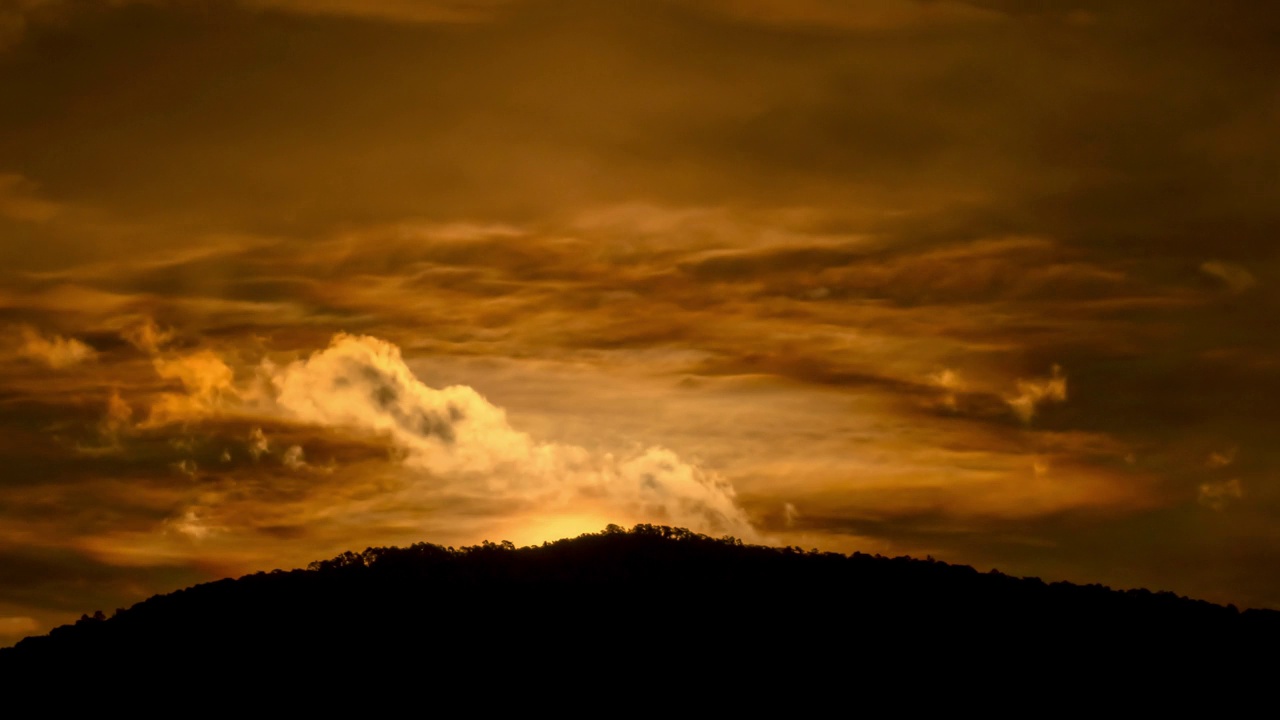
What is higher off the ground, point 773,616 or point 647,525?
point 647,525

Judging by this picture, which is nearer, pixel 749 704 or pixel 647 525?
pixel 749 704

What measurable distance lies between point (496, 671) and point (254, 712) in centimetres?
715

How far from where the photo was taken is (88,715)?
142 ft

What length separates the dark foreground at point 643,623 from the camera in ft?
142

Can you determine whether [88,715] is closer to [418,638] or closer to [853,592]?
[418,638]

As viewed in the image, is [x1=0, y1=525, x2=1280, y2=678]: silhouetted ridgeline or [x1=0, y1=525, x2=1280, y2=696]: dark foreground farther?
[x1=0, y1=525, x2=1280, y2=678]: silhouetted ridgeline

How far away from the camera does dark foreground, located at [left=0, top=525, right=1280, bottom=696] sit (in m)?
43.4

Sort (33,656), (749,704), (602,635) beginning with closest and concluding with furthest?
(749,704)
(602,635)
(33,656)

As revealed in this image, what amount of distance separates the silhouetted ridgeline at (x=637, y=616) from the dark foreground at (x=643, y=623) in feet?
0.22

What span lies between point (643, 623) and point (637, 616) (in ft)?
1.31

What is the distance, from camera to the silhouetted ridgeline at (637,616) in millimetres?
43875

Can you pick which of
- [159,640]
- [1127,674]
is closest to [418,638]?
[159,640]

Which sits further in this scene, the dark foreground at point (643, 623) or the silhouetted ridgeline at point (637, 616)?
the silhouetted ridgeline at point (637, 616)

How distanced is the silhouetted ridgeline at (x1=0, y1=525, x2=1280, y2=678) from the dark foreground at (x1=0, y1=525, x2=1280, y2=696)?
7 centimetres
